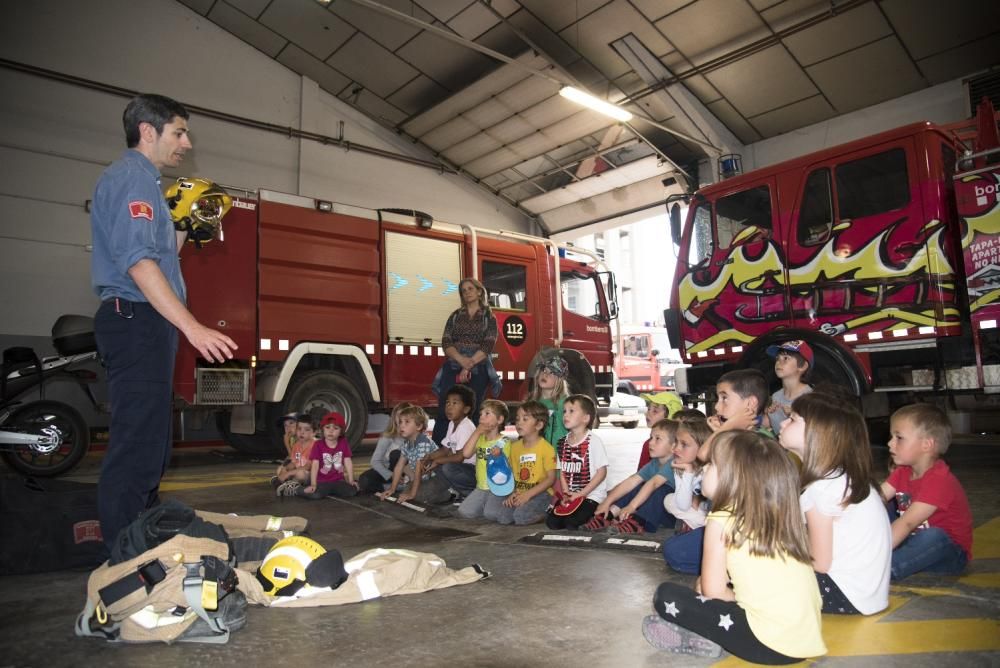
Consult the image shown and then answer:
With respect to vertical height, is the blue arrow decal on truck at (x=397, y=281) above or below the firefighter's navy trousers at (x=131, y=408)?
above

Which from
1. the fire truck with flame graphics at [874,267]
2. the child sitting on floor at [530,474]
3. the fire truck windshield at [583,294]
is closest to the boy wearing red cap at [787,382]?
the fire truck with flame graphics at [874,267]

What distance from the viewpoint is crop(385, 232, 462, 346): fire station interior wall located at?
334 inches

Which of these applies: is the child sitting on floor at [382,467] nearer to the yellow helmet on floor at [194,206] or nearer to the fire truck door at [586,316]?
the yellow helmet on floor at [194,206]

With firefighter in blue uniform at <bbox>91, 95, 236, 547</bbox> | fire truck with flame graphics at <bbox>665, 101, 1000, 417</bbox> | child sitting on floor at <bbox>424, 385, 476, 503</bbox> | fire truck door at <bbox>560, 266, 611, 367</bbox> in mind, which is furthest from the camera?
fire truck door at <bbox>560, 266, 611, 367</bbox>

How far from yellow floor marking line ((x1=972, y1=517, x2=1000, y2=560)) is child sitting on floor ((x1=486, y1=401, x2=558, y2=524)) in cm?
228

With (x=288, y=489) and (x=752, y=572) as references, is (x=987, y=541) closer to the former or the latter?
(x=752, y=572)

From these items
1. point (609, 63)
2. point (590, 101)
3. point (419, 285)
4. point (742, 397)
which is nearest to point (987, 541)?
point (742, 397)

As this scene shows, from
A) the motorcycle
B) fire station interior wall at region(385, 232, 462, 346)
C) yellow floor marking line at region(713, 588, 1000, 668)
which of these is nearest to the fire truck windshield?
fire station interior wall at region(385, 232, 462, 346)

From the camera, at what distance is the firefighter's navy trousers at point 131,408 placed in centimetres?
257

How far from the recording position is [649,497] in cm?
389

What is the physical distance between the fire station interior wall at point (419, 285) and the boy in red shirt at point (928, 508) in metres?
6.39

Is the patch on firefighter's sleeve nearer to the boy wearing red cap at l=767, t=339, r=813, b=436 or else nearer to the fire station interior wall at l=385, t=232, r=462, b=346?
the boy wearing red cap at l=767, t=339, r=813, b=436

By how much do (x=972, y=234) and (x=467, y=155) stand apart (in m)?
12.1

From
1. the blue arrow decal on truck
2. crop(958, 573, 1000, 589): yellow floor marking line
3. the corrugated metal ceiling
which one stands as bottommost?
crop(958, 573, 1000, 589): yellow floor marking line
